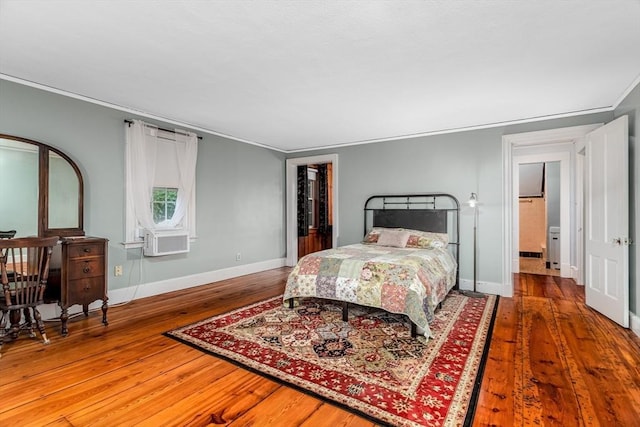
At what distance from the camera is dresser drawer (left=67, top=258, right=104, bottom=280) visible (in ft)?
10.2

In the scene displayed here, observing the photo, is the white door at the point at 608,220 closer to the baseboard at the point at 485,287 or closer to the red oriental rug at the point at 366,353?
the baseboard at the point at 485,287

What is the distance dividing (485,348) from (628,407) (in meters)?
0.91

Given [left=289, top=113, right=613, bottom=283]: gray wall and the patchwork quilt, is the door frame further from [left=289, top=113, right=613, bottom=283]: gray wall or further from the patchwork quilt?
the patchwork quilt

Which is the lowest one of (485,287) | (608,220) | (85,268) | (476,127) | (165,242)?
(485,287)

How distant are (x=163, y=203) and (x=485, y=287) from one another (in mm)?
4773

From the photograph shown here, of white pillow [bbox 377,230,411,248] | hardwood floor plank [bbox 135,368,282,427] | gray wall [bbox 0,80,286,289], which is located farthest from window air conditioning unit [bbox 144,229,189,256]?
white pillow [bbox 377,230,411,248]

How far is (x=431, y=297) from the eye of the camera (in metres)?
3.14

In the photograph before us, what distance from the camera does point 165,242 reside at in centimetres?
427

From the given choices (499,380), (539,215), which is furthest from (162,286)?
(539,215)

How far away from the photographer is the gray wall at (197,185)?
335 centimetres

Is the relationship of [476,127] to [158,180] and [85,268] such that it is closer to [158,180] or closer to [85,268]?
[158,180]

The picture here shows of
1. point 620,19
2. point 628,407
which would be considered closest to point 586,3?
point 620,19

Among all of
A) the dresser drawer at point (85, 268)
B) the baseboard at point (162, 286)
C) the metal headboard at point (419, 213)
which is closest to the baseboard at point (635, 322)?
the metal headboard at point (419, 213)

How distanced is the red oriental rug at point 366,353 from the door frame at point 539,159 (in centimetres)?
118
